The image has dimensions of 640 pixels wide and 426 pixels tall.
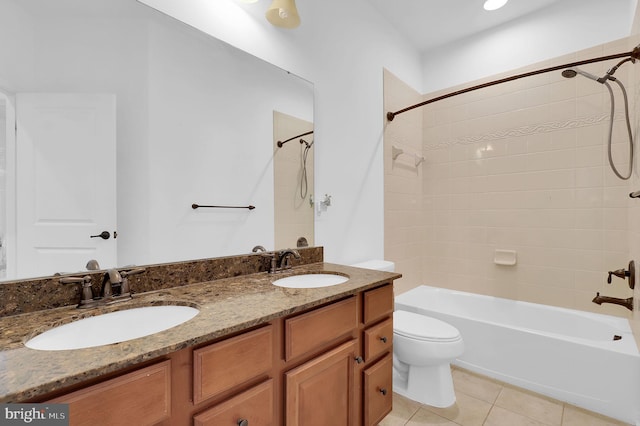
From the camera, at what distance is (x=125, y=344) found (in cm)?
A: 73

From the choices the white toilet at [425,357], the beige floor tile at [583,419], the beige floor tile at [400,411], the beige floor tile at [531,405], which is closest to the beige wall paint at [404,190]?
the white toilet at [425,357]

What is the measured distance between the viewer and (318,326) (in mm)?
1146

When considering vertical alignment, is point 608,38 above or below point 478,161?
above

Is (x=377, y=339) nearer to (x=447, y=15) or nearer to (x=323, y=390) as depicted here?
(x=323, y=390)

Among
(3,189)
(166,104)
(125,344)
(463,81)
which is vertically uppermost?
(463,81)

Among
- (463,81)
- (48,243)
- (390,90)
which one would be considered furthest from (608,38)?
(48,243)

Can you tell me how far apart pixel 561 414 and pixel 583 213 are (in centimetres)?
139

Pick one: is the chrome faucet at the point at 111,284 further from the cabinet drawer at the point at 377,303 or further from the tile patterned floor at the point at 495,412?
the tile patterned floor at the point at 495,412

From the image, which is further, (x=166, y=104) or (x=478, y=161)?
(x=478, y=161)

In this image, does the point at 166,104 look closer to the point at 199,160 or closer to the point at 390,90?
the point at 199,160

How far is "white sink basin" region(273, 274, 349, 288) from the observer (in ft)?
5.02

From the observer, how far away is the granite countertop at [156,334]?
1.94 ft

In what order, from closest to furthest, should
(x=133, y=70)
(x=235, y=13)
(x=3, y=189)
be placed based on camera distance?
(x=3, y=189) → (x=133, y=70) → (x=235, y=13)

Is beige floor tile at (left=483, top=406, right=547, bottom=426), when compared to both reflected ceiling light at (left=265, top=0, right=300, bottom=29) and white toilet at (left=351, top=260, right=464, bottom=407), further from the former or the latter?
reflected ceiling light at (left=265, top=0, right=300, bottom=29)
